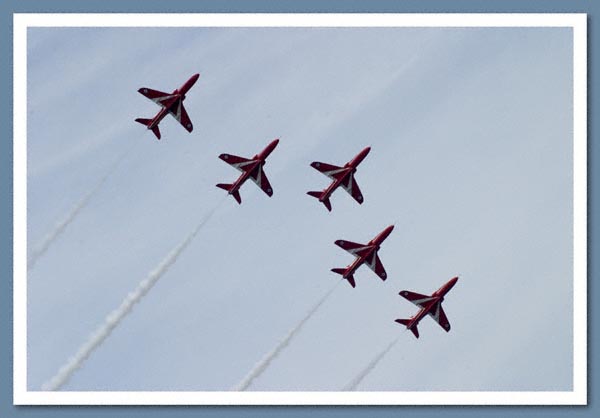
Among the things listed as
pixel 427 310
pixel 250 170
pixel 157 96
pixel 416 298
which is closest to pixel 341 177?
pixel 250 170

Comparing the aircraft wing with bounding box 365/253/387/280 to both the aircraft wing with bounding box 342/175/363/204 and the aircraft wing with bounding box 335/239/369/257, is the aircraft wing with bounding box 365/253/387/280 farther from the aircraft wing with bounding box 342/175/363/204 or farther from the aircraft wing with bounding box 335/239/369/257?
the aircraft wing with bounding box 342/175/363/204

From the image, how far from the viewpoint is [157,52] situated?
3316 centimetres

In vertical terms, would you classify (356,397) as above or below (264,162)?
below

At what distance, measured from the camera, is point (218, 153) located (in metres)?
33.9

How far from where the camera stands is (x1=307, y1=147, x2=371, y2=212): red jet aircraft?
34219mm

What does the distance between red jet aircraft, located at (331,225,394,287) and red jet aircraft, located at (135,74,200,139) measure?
3.96 m

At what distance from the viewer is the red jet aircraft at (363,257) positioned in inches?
1348

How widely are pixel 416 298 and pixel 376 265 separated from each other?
49.3 inches

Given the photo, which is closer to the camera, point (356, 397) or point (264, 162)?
point (356, 397)

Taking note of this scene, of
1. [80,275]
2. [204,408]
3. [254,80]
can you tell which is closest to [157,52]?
[254,80]

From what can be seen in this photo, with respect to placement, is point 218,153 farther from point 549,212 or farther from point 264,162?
point 549,212

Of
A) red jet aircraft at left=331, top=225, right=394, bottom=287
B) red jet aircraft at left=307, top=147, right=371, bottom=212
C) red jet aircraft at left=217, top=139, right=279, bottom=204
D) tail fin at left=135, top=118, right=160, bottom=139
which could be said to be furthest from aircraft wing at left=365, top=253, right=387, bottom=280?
tail fin at left=135, top=118, right=160, bottom=139

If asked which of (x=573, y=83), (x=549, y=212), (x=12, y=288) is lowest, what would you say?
(x=12, y=288)

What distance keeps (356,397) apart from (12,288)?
6774mm
